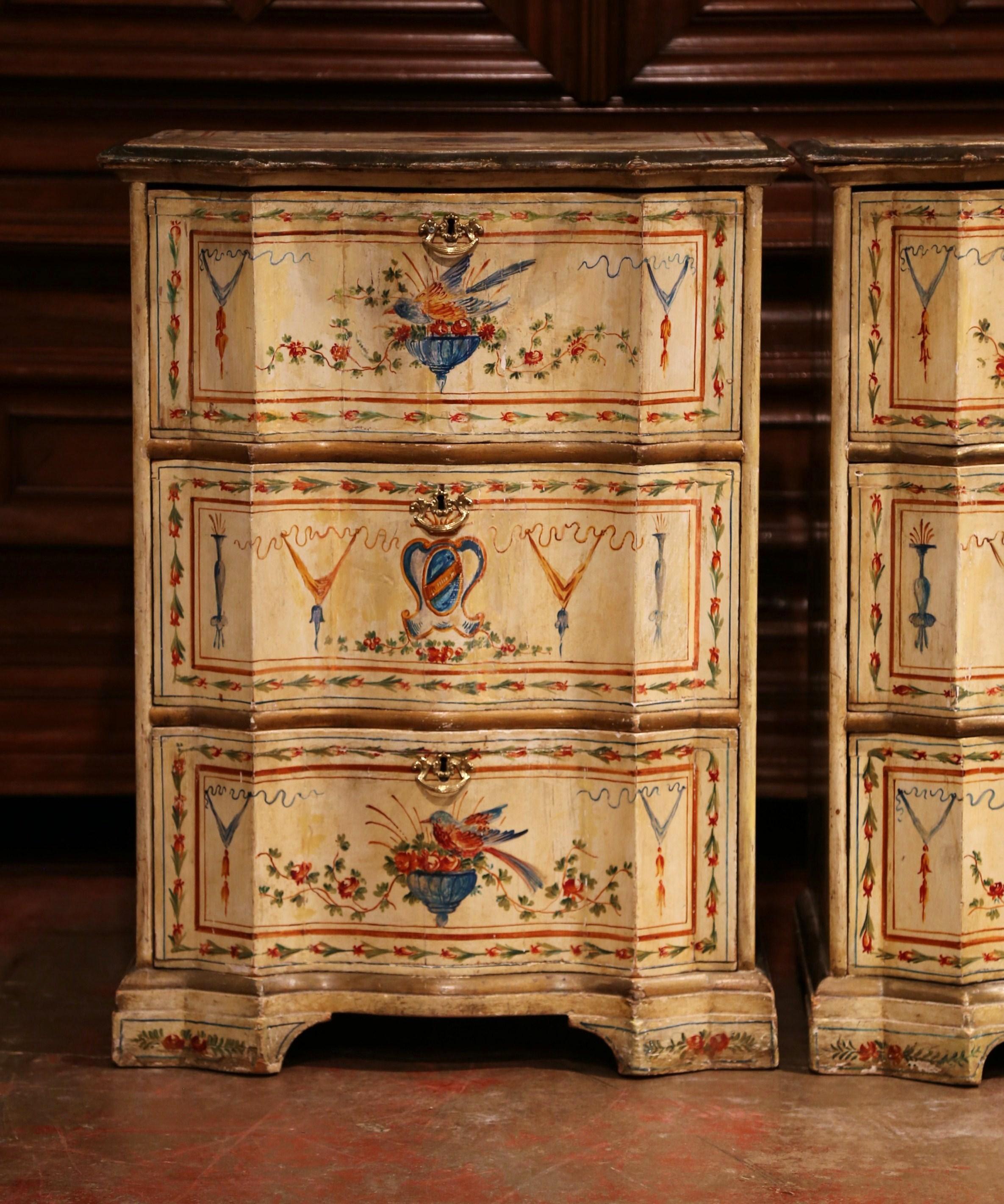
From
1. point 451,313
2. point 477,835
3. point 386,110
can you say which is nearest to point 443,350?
point 451,313

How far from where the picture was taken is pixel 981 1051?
2.71m

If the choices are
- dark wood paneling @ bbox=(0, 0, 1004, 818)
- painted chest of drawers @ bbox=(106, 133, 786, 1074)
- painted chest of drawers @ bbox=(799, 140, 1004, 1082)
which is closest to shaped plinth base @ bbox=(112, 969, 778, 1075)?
painted chest of drawers @ bbox=(106, 133, 786, 1074)

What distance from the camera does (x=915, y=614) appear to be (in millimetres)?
2684

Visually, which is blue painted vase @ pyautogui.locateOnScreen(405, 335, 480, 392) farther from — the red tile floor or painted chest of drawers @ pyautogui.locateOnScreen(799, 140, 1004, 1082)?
the red tile floor

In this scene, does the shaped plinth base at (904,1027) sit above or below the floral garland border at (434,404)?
below

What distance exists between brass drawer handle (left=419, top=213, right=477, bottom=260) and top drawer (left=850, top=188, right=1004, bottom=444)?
1.85 feet

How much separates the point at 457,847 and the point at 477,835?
4cm

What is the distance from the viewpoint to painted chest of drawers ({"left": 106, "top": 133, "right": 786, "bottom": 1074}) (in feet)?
8.57

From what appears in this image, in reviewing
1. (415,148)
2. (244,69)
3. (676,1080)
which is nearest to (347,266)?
(415,148)

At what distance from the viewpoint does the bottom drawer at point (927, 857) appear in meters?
2.69

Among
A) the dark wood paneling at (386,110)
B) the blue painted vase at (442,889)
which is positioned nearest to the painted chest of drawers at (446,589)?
the blue painted vase at (442,889)

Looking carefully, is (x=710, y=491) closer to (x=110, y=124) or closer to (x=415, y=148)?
(x=415, y=148)

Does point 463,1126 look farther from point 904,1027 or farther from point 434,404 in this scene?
point 434,404

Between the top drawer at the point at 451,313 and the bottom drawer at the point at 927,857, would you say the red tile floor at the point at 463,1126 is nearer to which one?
the bottom drawer at the point at 927,857
